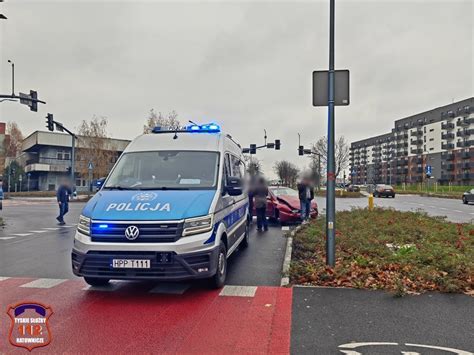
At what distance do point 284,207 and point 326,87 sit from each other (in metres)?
8.14

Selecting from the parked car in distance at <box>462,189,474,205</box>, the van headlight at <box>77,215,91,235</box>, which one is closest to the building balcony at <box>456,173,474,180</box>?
the parked car in distance at <box>462,189,474,205</box>

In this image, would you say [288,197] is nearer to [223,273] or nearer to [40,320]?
[223,273]

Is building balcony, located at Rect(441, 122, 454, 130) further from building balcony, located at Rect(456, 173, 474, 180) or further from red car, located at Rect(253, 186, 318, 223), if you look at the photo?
red car, located at Rect(253, 186, 318, 223)

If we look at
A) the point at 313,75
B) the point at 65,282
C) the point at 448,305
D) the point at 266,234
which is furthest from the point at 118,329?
the point at 266,234

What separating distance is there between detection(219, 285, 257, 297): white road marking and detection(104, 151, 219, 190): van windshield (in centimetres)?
161

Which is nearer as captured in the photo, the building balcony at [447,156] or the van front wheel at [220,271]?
the van front wheel at [220,271]

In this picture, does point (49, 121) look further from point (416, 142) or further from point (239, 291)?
point (416, 142)

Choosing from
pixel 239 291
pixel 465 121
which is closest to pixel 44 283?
pixel 239 291

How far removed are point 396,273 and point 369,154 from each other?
528 feet

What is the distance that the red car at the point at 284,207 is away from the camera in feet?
46.8

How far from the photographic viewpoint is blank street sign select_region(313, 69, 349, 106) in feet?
21.7

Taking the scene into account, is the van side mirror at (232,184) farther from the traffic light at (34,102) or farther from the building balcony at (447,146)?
the building balcony at (447,146)

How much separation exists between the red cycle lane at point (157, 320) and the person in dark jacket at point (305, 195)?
8.15 meters

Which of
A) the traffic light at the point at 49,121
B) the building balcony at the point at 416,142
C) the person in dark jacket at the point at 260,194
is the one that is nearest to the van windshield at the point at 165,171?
the person in dark jacket at the point at 260,194
